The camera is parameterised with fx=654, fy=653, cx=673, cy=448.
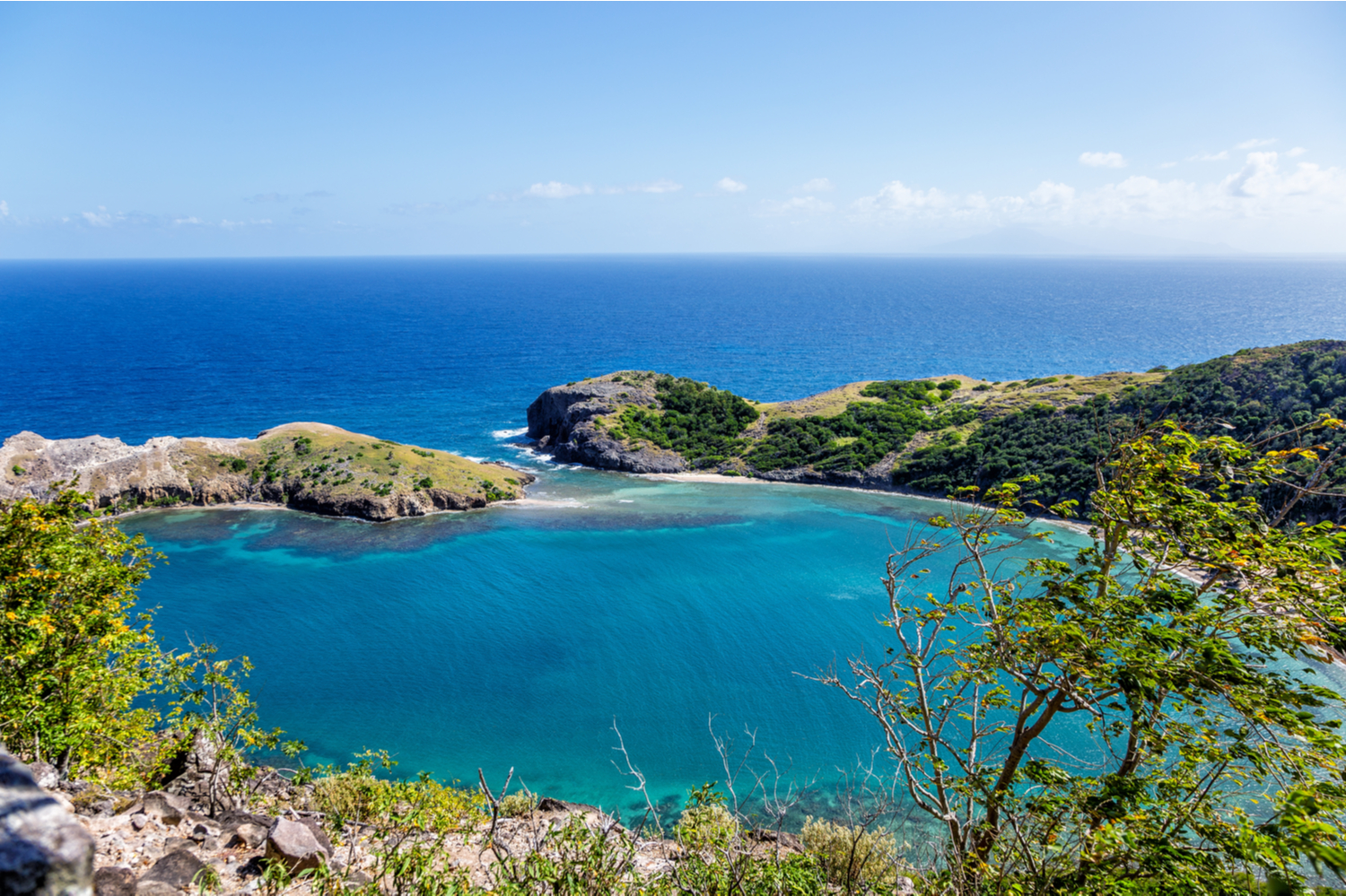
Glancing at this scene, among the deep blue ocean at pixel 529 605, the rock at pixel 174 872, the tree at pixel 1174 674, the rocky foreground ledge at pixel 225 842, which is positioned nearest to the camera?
the tree at pixel 1174 674

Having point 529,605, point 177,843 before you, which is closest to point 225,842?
point 177,843

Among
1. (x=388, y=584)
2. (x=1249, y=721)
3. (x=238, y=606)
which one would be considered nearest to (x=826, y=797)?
(x=1249, y=721)

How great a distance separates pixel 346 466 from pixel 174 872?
63471 millimetres

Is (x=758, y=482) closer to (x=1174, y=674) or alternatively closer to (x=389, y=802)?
(x=389, y=802)

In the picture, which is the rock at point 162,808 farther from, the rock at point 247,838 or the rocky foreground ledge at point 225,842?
the rock at point 247,838

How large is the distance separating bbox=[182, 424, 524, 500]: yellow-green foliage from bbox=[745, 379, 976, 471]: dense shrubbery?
32807 millimetres

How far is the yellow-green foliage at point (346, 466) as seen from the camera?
228ft

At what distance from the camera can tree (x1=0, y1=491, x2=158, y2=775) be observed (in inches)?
592

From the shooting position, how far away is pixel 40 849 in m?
3.27

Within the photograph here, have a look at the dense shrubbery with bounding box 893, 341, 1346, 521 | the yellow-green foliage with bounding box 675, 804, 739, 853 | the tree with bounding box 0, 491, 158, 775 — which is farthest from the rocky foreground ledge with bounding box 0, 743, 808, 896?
the dense shrubbery with bounding box 893, 341, 1346, 521

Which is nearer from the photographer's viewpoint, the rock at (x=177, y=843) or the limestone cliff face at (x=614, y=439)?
the rock at (x=177, y=843)

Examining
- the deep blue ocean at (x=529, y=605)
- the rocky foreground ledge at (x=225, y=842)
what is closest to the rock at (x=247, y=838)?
the rocky foreground ledge at (x=225, y=842)

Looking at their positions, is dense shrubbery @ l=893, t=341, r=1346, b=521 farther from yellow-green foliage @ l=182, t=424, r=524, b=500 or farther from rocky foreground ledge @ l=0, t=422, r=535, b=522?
rocky foreground ledge @ l=0, t=422, r=535, b=522

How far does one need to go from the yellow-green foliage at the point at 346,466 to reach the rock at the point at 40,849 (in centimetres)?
6942
